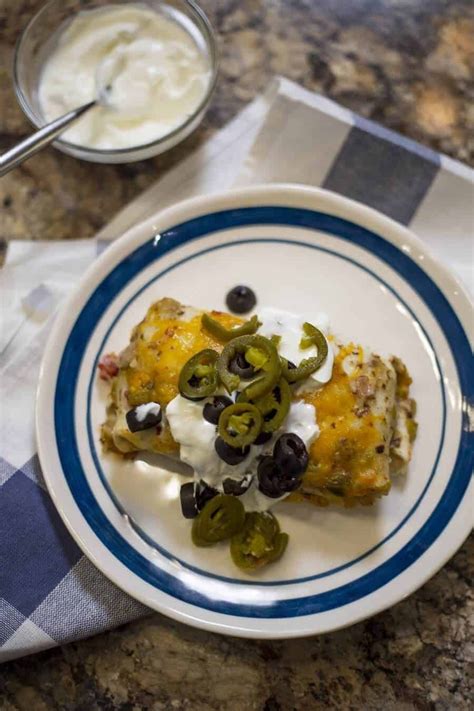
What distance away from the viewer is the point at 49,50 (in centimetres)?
361

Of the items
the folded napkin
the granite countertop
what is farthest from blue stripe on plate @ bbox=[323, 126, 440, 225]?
the granite countertop

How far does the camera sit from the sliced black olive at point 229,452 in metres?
2.62

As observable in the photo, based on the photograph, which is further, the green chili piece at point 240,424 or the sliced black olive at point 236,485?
the sliced black olive at point 236,485

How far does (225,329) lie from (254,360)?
0.22 meters

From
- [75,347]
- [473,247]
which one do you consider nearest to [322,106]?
[473,247]

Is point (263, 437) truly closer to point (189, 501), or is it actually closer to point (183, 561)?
point (189, 501)

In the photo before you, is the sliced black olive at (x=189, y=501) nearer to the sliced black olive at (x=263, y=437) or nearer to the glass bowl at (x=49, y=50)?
the sliced black olive at (x=263, y=437)

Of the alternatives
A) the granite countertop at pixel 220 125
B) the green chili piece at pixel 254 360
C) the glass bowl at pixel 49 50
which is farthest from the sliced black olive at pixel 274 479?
the glass bowl at pixel 49 50

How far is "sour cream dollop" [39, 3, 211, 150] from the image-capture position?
347 centimetres

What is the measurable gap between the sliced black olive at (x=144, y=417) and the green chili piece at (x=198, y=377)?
5.1 inches

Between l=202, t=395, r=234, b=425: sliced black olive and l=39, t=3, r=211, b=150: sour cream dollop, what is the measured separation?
4.37 feet

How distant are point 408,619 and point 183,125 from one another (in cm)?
211

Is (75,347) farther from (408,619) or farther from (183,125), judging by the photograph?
(408,619)

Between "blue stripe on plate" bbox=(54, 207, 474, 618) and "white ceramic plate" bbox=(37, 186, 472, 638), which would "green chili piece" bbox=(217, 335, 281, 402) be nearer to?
"white ceramic plate" bbox=(37, 186, 472, 638)
